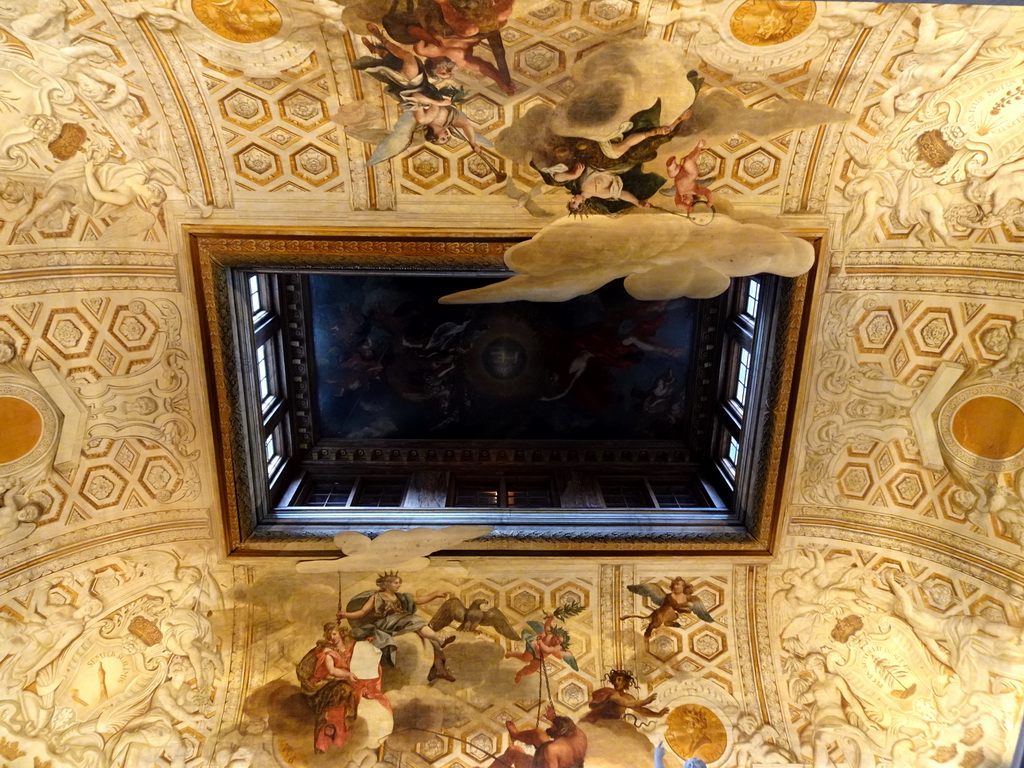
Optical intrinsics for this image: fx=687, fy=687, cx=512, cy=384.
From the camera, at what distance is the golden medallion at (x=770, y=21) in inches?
277

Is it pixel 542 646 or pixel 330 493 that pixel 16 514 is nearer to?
pixel 330 493

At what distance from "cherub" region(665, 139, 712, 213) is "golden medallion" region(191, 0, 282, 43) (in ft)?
15.2

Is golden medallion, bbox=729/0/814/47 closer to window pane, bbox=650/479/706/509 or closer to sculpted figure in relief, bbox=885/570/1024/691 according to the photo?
window pane, bbox=650/479/706/509

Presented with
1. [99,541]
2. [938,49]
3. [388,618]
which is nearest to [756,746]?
[388,618]

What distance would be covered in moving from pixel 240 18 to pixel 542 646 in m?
9.19

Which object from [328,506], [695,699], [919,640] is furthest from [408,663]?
[919,640]

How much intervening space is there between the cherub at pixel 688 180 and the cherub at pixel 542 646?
6435mm

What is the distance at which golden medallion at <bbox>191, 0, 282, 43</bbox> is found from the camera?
7.06 m

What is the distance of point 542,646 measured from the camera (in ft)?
34.8

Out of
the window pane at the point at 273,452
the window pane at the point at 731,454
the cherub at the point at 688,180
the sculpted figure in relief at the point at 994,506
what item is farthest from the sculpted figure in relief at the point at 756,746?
the window pane at the point at 273,452

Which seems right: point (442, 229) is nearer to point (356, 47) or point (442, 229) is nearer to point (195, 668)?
point (356, 47)

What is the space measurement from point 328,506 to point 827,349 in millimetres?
8036

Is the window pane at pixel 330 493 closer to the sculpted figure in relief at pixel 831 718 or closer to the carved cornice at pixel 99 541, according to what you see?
the carved cornice at pixel 99 541

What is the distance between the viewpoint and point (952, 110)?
7.69m
